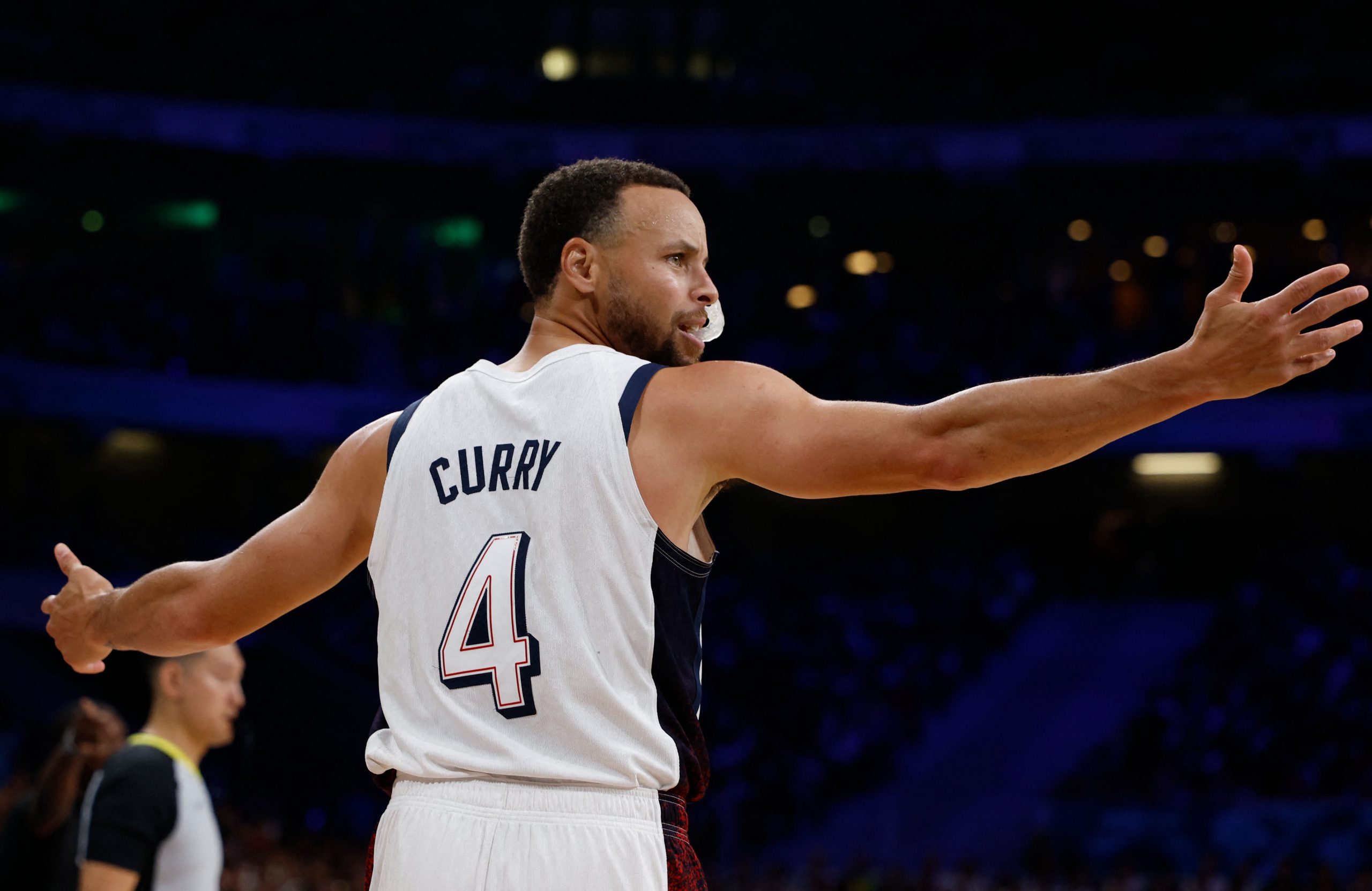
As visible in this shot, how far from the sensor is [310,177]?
811 inches

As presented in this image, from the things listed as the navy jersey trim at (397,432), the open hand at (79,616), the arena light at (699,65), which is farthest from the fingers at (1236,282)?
the arena light at (699,65)

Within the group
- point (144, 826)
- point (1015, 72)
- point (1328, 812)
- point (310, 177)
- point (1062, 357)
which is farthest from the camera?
point (1015, 72)

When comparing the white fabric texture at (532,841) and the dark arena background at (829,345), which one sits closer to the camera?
the white fabric texture at (532,841)

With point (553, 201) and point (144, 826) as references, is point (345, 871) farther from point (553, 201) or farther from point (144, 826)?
point (553, 201)

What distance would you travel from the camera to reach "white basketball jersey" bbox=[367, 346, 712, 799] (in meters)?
2.24

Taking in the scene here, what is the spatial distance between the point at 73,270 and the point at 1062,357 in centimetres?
1238

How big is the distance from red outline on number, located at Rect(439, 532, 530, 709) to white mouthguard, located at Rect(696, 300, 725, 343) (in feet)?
1.81

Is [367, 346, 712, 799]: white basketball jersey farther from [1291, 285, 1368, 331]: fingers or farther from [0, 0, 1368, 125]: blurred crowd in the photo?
[0, 0, 1368, 125]: blurred crowd

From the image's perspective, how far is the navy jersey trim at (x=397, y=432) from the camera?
2545 mm

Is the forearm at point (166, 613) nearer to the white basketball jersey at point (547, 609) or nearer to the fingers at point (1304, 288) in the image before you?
the white basketball jersey at point (547, 609)

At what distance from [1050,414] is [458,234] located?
2116cm

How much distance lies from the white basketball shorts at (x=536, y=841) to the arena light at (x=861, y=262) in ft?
65.9

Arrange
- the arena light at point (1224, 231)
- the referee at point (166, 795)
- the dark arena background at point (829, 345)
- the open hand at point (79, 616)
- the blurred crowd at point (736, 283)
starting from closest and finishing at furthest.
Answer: the open hand at point (79, 616) → the referee at point (166, 795) → the dark arena background at point (829, 345) → the blurred crowd at point (736, 283) → the arena light at point (1224, 231)

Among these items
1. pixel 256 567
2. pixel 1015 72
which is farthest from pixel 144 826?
pixel 1015 72
